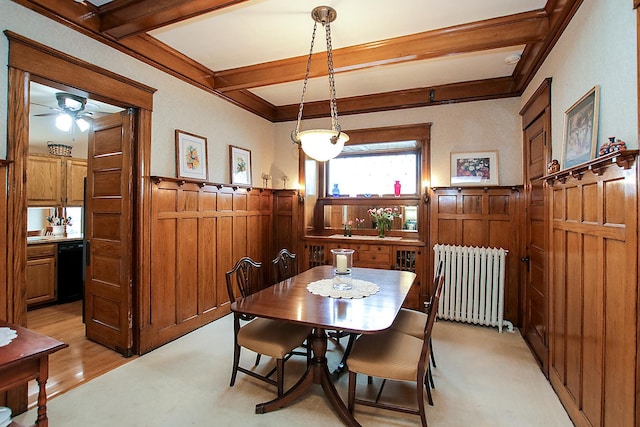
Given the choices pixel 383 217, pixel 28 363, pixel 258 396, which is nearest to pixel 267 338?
pixel 258 396

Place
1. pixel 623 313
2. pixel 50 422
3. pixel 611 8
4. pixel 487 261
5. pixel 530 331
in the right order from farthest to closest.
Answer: pixel 487 261, pixel 530 331, pixel 50 422, pixel 611 8, pixel 623 313

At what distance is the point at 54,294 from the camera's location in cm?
433

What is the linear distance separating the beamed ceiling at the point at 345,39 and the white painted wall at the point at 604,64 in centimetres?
23

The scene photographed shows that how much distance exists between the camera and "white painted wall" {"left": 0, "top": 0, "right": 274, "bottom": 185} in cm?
211

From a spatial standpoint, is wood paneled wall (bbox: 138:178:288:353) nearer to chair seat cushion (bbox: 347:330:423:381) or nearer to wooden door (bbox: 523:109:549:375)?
chair seat cushion (bbox: 347:330:423:381)

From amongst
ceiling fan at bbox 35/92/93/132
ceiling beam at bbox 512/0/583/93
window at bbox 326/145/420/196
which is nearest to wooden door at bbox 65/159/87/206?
ceiling fan at bbox 35/92/93/132

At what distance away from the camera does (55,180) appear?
15.7ft

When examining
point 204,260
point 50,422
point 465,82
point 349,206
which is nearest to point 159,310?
point 204,260

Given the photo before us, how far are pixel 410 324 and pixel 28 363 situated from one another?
2289mm

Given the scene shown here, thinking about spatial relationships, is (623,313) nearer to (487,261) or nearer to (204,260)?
(487,261)

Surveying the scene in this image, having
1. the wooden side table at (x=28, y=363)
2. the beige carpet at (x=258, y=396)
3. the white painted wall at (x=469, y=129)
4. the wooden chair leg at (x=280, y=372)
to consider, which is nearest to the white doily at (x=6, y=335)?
the wooden side table at (x=28, y=363)

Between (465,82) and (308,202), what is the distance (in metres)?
2.61

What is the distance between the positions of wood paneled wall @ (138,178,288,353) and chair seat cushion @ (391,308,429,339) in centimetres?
224

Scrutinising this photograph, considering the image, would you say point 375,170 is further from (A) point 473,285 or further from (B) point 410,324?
(B) point 410,324
